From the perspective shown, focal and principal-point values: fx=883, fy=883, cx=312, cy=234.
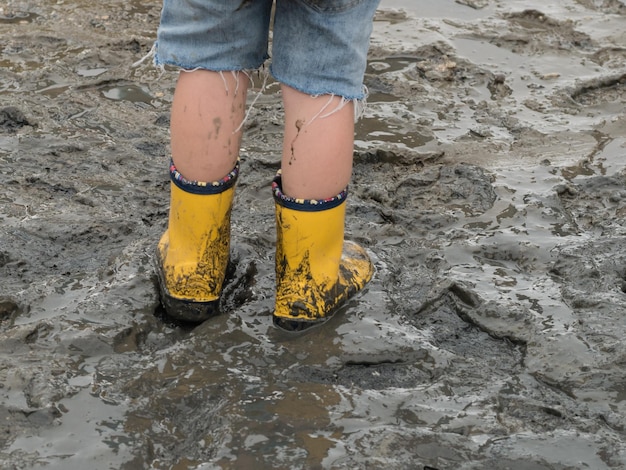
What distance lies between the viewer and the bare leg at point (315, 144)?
215 centimetres

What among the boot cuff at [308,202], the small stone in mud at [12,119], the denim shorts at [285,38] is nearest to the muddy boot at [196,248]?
the boot cuff at [308,202]

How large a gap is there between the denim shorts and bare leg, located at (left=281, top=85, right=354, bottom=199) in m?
0.04

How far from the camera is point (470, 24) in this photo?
14.6 ft

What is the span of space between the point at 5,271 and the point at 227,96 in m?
0.86

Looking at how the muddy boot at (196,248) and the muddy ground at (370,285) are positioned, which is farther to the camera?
the muddy boot at (196,248)

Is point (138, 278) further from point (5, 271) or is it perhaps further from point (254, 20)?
point (254, 20)

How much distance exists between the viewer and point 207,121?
2.17 m

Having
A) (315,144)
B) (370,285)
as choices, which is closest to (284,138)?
(315,144)

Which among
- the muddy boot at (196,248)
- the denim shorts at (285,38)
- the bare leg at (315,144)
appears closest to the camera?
the denim shorts at (285,38)

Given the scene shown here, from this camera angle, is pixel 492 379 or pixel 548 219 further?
pixel 548 219

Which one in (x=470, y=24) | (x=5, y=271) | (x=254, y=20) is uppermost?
(x=254, y=20)

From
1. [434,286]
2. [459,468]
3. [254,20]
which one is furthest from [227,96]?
[459,468]

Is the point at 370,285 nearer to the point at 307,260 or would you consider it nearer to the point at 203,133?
the point at 307,260

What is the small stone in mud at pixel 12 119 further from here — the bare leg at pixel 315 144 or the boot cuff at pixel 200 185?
the bare leg at pixel 315 144
